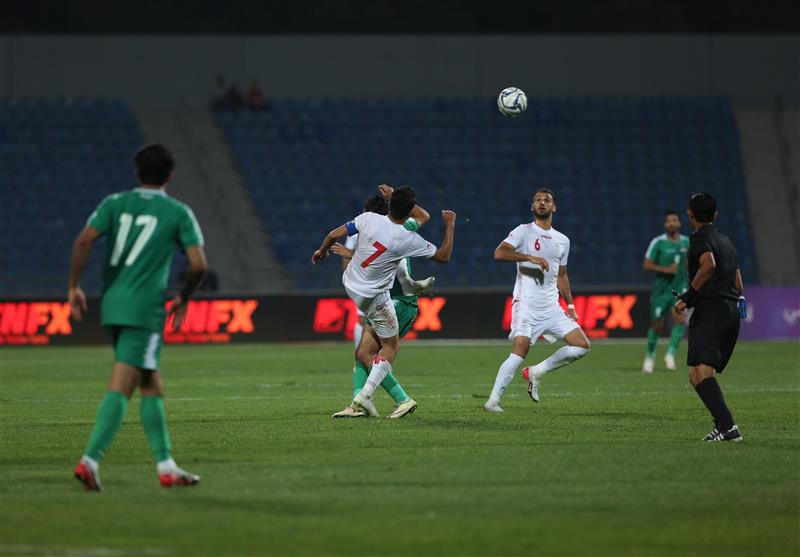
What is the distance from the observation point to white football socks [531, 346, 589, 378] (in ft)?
48.5

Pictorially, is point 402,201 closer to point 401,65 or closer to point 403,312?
point 403,312

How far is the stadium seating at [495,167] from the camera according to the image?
1479 inches

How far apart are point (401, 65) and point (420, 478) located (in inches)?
1330

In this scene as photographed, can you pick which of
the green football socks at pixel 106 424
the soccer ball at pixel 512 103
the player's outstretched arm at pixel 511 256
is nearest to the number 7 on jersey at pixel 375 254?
the player's outstretched arm at pixel 511 256

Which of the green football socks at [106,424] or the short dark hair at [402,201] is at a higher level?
the short dark hair at [402,201]

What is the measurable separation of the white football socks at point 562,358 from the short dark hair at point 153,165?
21.6 feet

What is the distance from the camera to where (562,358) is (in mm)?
14820

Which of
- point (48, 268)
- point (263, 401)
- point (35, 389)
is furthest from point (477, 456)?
point (48, 268)

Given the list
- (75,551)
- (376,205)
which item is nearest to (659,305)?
(376,205)

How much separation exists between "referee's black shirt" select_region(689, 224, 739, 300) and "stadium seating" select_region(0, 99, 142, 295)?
79.5ft

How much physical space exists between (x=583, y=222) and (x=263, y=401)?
23526 mm

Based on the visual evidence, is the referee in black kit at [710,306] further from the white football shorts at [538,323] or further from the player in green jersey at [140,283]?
the player in green jersey at [140,283]

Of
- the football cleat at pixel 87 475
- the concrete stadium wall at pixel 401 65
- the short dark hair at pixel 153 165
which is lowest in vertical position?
the football cleat at pixel 87 475

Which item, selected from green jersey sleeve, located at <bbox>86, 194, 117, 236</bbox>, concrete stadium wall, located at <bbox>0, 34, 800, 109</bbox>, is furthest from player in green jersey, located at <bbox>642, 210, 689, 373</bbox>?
concrete stadium wall, located at <bbox>0, 34, 800, 109</bbox>
